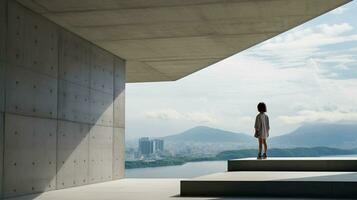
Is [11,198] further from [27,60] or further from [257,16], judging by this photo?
[257,16]

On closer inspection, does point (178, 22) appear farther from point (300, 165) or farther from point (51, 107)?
point (300, 165)

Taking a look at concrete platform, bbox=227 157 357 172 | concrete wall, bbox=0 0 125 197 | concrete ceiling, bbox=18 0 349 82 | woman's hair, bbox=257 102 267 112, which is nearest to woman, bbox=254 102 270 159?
woman's hair, bbox=257 102 267 112

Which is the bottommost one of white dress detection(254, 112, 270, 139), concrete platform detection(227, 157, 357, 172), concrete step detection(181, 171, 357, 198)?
concrete step detection(181, 171, 357, 198)

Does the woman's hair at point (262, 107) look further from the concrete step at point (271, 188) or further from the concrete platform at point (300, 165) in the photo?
the concrete step at point (271, 188)

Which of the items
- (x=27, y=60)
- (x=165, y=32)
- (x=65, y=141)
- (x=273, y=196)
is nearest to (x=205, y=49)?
(x=165, y=32)

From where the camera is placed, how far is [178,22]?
45.5ft

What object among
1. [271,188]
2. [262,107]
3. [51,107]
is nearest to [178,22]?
[262,107]

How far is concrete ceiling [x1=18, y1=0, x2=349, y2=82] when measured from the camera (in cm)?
1231

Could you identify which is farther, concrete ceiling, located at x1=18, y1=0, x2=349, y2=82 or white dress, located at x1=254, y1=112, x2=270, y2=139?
white dress, located at x1=254, y1=112, x2=270, y2=139

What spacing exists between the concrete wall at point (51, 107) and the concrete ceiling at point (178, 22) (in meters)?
0.51

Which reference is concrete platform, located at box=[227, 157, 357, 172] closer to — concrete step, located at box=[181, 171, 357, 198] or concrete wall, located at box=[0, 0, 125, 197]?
concrete step, located at box=[181, 171, 357, 198]

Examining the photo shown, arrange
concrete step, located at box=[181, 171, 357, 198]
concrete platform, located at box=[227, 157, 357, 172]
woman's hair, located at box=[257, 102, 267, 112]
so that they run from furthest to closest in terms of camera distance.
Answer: woman's hair, located at box=[257, 102, 267, 112] → concrete platform, located at box=[227, 157, 357, 172] → concrete step, located at box=[181, 171, 357, 198]

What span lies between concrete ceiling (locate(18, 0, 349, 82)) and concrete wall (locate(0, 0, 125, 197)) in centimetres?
51

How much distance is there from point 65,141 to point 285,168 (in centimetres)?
574
